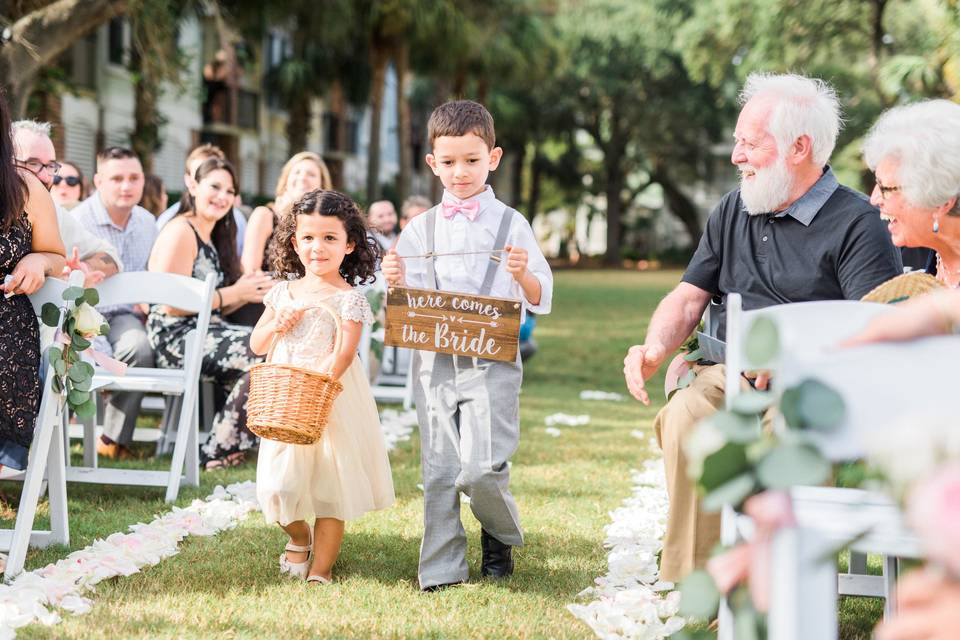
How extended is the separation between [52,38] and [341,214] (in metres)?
8.33

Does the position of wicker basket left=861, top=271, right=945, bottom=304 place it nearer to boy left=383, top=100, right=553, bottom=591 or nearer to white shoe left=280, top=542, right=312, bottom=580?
boy left=383, top=100, right=553, bottom=591

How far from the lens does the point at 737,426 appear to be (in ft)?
6.37

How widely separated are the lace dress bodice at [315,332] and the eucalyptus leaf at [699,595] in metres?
2.53

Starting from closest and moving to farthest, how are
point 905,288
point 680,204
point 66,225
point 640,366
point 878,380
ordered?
point 878,380 → point 905,288 → point 640,366 → point 66,225 → point 680,204

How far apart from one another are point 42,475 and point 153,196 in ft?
19.4

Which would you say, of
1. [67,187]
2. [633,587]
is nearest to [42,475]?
[633,587]

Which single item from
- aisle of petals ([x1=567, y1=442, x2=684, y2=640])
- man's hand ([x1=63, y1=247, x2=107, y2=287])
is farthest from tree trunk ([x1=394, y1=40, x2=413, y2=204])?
aisle of petals ([x1=567, y1=442, x2=684, y2=640])

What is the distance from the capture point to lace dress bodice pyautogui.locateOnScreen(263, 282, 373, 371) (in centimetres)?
441

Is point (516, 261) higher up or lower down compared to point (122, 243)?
lower down

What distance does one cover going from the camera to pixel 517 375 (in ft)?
14.6

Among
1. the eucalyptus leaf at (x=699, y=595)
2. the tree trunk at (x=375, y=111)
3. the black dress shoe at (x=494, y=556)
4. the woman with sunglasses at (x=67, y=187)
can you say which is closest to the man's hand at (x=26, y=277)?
the black dress shoe at (x=494, y=556)

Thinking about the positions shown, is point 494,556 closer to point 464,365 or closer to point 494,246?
point 464,365

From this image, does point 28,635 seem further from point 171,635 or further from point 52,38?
point 52,38

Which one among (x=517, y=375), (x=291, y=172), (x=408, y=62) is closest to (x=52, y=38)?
(x=291, y=172)
